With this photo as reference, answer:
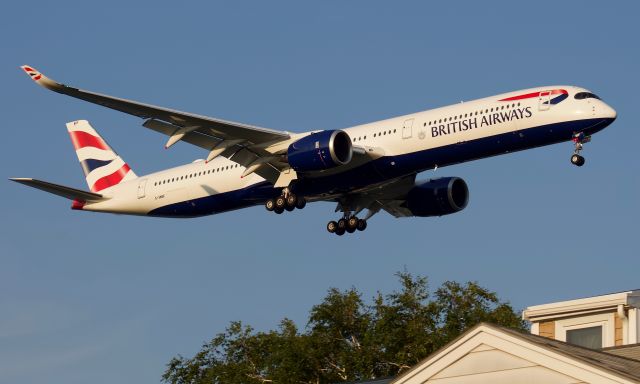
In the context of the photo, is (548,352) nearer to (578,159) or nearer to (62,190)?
(578,159)

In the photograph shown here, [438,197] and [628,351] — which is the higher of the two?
[438,197]

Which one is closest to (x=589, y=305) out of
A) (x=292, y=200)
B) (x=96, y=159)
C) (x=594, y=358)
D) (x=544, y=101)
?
(x=594, y=358)

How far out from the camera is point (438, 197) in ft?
171

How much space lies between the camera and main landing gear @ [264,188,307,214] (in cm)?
4803

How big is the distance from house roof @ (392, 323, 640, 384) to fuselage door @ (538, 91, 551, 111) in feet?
78.5

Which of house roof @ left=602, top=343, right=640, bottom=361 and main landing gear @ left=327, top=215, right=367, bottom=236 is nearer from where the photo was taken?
A: house roof @ left=602, top=343, right=640, bottom=361

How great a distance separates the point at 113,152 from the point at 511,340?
42.9 m

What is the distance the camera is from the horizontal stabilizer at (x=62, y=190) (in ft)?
161

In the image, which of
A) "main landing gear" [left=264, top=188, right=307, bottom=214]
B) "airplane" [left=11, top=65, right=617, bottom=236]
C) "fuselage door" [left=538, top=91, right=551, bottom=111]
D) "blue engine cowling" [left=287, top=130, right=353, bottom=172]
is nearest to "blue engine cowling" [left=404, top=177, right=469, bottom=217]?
"airplane" [left=11, top=65, right=617, bottom=236]

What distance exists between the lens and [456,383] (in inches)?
776

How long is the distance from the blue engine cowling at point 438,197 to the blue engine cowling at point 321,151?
7.70 metres

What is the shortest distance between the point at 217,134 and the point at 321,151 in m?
4.60

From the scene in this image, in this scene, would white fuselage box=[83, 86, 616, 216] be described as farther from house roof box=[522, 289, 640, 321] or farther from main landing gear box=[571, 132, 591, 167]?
house roof box=[522, 289, 640, 321]

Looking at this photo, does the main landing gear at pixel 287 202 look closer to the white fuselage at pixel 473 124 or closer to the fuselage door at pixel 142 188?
the white fuselage at pixel 473 124
